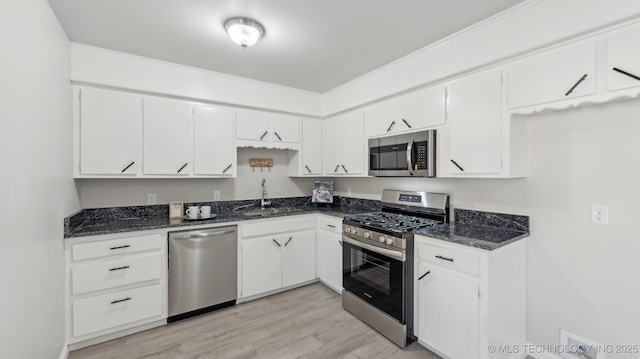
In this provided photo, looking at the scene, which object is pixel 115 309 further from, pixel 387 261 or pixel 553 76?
pixel 553 76

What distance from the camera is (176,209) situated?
9.57ft

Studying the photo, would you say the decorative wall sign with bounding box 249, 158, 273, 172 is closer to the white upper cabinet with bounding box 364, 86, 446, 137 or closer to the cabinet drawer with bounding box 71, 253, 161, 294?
the white upper cabinet with bounding box 364, 86, 446, 137

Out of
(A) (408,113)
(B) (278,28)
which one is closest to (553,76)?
(A) (408,113)

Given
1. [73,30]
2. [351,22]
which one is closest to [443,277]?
[351,22]

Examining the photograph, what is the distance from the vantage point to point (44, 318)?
1698mm

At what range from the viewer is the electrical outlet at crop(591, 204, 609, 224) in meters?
1.75

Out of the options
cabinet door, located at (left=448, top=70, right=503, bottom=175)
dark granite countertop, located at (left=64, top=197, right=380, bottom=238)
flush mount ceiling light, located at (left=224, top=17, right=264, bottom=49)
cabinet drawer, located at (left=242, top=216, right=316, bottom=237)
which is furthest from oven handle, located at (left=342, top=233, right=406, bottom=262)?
flush mount ceiling light, located at (left=224, top=17, right=264, bottom=49)

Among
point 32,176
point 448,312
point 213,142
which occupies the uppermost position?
point 213,142

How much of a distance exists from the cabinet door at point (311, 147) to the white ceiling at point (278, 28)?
990 mm

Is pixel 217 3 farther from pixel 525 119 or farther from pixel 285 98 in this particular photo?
pixel 525 119

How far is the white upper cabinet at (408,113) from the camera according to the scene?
238 cm

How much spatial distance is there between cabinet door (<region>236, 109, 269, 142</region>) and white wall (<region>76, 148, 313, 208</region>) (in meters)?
0.36

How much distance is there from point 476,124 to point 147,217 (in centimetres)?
324

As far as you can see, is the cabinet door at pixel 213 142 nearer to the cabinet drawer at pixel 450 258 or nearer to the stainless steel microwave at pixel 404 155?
the stainless steel microwave at pixel 404 155
